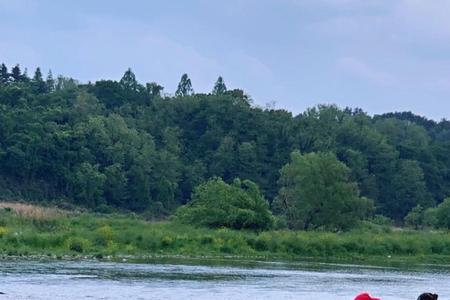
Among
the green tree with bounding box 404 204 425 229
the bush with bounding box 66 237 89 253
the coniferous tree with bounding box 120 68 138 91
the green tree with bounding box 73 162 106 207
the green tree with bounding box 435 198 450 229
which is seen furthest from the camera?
the coniferous tree with bounding box 120 68 138 91

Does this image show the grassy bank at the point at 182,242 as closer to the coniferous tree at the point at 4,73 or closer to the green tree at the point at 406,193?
the green tree at the point at 406,193

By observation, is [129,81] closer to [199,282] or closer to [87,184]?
[87,184]

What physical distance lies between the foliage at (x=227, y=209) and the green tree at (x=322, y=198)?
9.53 metres

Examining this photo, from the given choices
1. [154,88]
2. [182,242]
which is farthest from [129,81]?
[182,242]

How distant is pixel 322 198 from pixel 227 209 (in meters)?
12.3

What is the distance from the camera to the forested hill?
105875 millimetres

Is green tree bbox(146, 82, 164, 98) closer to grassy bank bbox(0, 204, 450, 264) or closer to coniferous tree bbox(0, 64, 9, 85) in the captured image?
coniferous tree bbox(0, 64, 9, 85)

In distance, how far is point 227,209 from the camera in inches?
2872

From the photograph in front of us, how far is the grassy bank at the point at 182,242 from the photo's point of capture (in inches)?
2309

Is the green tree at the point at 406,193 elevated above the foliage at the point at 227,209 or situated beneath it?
elevated above

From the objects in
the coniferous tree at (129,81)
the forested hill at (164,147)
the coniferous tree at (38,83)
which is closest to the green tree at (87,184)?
the forested hill at (164,147)

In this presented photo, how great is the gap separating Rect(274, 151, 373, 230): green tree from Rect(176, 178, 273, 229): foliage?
9.53 metres

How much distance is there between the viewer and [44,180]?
4240 inches

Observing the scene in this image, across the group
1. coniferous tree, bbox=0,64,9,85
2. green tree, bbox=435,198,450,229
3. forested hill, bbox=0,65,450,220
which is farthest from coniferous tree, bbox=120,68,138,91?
green tree, bbox=435,198,450,229
